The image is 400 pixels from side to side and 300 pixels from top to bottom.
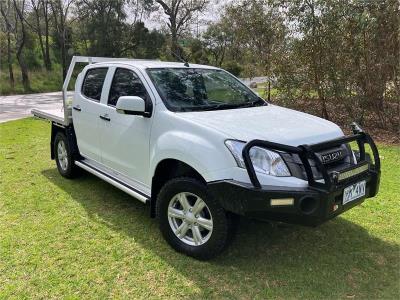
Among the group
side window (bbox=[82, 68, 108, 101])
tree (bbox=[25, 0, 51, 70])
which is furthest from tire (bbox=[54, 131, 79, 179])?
tree (bbox=[25, 0, 51, 70])

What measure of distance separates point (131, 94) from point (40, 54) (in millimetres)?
38856

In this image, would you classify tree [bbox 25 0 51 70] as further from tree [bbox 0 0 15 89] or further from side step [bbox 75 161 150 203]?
side step [bbox 75 161 150 203]

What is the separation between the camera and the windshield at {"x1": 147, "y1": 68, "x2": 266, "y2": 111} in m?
4.04

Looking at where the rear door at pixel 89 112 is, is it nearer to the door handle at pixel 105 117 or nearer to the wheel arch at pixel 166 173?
the door handle at pixel 105 117

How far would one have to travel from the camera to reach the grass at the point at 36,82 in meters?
26.7

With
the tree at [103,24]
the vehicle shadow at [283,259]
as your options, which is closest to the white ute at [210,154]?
the vehicle shadow at [283,259]

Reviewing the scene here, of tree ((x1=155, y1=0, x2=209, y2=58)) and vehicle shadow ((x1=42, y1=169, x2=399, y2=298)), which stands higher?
tree ((x1=155, y1=0, x2=209, y2=58))

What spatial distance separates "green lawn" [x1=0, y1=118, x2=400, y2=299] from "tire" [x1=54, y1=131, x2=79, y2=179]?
0.65 meters

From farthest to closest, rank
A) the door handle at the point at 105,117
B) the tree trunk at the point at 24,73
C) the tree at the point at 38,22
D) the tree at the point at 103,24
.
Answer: the tree at the point at 103,24, the tree at the point at 38,22, the tree trunk at the point at 24,73, the door handle at the point at 105,117

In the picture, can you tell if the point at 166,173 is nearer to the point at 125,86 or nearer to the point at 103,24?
the point at 125,86

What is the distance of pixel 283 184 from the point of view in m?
3.04

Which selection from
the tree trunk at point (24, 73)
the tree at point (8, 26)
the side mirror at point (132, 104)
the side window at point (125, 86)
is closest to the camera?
the side mirror at point (132, 104)

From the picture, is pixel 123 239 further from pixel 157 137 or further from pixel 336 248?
pixel 336 248

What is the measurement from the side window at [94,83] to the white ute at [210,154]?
0.08 feet
